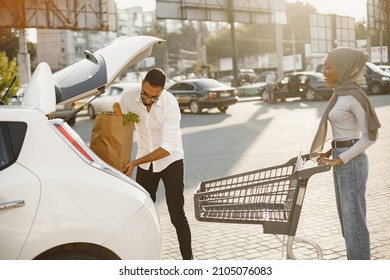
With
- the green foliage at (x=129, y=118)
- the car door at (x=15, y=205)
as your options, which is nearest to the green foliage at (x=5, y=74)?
the green foliage at (x=129, y=118)

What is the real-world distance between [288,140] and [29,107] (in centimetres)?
911

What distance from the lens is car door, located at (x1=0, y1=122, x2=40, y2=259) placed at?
2756 millimetres

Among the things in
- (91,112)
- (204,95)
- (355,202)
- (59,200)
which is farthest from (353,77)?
(91,112)

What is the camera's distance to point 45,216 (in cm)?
277

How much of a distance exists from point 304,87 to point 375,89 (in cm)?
277

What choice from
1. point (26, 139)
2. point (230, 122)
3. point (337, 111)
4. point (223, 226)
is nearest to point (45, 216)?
point (26, 139)

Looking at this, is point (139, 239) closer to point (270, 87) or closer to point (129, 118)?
point (129, 118)

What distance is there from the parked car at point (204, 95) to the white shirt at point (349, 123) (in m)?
16.0

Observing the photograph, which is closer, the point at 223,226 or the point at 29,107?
the point at 29,107

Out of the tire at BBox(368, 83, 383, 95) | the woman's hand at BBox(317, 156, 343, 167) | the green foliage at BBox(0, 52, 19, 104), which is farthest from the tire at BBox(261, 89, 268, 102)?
the woman's hand at BBox(317, 156, 343, 167)

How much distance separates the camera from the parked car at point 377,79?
21.2 m
